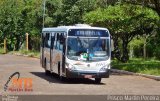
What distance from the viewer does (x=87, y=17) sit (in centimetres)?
3894

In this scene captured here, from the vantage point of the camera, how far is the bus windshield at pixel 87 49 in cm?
2369

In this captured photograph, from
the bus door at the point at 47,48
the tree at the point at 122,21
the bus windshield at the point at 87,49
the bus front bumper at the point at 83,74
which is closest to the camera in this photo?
the bus front bumper at the point at 83,74

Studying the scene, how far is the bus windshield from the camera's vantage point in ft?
77.7

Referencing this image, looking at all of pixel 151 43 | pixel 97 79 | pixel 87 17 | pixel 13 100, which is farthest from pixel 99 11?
pixel 13 100

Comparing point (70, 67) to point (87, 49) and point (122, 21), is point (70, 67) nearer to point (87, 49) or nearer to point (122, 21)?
point (87, 49)

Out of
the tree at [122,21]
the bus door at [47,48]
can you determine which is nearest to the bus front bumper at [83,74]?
the bus door at [47,48]

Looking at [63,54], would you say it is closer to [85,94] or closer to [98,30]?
[98,30]

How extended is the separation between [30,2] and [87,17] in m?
36.8

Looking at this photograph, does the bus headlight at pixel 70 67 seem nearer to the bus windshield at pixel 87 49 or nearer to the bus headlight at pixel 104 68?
the bus windshield at pixel 87 49

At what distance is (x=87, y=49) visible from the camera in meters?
23.8

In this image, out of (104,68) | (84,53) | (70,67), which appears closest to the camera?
(70,67)

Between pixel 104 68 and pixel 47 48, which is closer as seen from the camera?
pixel 104 68

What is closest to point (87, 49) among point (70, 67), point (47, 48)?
point (70, 67)

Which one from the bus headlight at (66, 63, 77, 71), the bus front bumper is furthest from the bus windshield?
the bus front bumper
